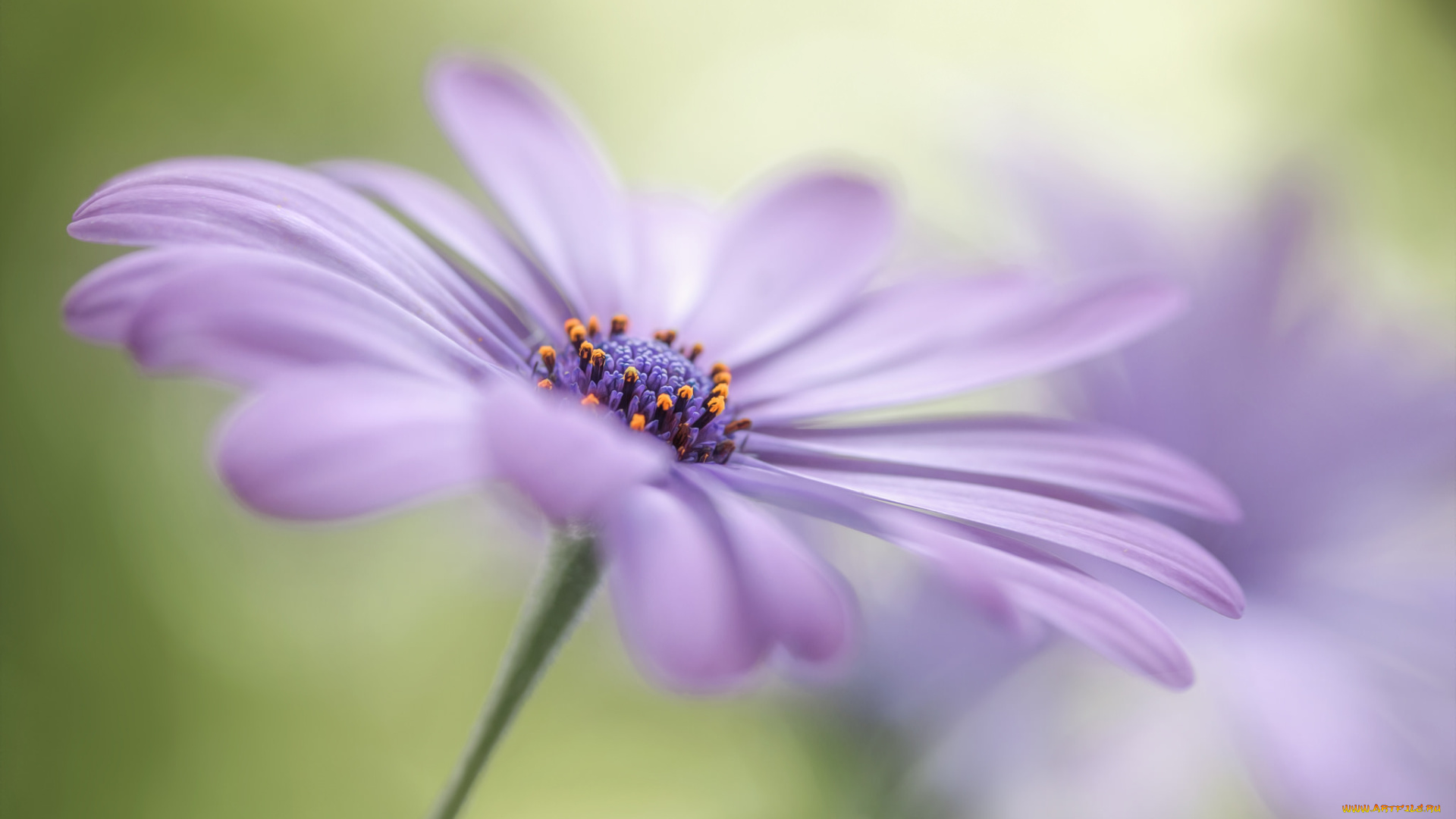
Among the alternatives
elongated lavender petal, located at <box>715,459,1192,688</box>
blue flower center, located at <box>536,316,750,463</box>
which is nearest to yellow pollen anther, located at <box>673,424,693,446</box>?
blue flower center, located at <box>536,316,750,463</box>

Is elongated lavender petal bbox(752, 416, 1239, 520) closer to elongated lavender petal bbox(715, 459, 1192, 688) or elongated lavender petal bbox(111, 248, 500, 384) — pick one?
elongated lavender petal bbox(715, 459, 1192, 688)

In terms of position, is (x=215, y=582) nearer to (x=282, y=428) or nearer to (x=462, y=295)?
(x=462, y=295)

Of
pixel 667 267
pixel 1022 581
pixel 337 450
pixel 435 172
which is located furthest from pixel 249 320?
pixel 435 172

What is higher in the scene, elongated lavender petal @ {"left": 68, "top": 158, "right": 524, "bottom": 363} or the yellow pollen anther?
the yellow pollen anther

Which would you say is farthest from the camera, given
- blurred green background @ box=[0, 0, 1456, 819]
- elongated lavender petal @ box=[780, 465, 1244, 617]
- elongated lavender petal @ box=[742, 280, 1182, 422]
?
blurred green background @ box=[0, 0, 1456, 819]

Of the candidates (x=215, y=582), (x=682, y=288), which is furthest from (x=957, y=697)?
(x=215, y=582)

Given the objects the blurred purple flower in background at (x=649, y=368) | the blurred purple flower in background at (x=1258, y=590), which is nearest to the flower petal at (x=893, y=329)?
the blurred purple flower in background at (x=649, y=368)

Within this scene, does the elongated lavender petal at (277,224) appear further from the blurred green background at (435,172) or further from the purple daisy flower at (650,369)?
the blurred green background at (435,172)
